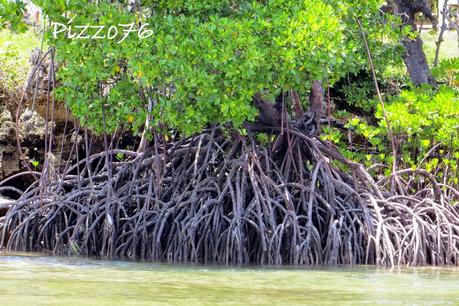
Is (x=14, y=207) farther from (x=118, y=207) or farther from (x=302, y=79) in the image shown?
(x=302, y=79)

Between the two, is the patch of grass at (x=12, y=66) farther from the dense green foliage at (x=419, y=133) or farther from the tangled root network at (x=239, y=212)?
the dense green foliage at (x=419, y=133)

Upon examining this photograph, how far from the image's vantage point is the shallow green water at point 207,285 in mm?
6109

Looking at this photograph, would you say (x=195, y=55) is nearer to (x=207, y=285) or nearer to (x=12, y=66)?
(x=207, y=285)

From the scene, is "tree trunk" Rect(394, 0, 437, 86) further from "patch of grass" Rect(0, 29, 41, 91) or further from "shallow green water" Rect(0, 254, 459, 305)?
"patch of grass" Rect(0, 29, 41, 91)

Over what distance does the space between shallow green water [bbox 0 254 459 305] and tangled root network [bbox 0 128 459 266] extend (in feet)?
1.64

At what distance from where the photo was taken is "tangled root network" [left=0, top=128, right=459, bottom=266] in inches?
341

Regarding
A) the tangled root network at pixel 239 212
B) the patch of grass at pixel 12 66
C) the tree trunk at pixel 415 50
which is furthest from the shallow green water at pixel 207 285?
the tree trunk at pixel 415 50

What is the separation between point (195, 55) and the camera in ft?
26.2

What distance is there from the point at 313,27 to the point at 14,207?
3599 millimetres

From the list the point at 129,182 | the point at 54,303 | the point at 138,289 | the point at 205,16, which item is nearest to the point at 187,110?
the point at 205,16

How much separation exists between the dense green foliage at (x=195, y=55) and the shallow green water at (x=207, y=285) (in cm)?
137

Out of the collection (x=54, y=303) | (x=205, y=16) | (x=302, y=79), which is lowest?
(x=54, y=303)

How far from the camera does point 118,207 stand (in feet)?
30.0

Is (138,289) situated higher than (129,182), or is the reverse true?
(129,182)
